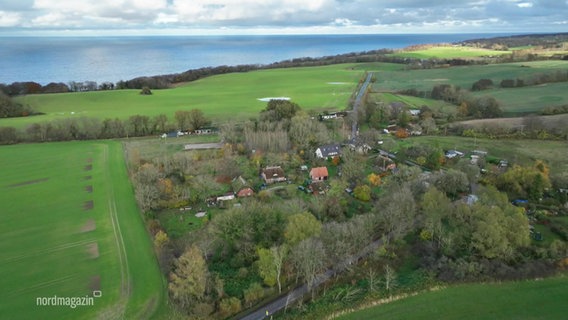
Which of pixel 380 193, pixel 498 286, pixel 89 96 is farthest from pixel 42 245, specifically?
pixel 89 96

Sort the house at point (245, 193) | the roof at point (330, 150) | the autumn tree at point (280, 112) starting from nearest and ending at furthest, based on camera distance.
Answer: the house at point (245, 193) → the roof at point (330, 150) → the autumn tree at point (280, 112)

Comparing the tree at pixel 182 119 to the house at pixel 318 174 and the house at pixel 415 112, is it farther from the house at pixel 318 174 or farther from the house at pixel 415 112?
the house at pixel 415 112

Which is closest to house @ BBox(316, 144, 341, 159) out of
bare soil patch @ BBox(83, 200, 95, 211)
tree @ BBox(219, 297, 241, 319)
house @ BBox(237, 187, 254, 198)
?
house @ BBox(237, 187, 254, 198)

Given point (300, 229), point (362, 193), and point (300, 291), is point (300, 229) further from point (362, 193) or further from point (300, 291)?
point (362, 193)

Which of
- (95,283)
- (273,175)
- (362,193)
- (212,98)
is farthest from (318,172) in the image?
(212,98)

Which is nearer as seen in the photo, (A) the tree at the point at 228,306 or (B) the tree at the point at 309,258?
(A) the tree at the point at 228,306

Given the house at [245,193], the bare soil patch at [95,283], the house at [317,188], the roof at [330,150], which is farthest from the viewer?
the roof at [330,150]

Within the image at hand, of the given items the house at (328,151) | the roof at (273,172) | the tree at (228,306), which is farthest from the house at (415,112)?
the tree at (228,306)
